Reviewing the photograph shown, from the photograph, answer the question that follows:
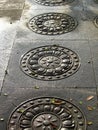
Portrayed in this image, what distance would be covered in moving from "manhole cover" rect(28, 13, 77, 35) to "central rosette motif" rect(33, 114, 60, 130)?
2.53 m

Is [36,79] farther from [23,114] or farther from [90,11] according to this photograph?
[90,11]

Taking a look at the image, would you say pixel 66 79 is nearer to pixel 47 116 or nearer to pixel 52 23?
pixel 47 116

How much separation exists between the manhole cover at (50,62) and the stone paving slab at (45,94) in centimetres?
37

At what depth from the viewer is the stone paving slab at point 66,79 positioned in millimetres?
4547

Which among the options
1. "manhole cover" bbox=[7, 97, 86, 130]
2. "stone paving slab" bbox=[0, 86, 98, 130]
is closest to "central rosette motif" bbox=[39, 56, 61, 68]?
"stone paving slab" bbox=[0, 86, 98, 130]

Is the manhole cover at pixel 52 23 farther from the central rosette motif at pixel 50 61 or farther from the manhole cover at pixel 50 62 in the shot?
the central rosette motif at pixel 50 61

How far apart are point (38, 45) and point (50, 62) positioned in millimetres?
686

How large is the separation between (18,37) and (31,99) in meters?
2.06

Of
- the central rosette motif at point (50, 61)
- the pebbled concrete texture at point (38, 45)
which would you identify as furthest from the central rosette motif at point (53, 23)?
the central rosette motif at point (50, 61)

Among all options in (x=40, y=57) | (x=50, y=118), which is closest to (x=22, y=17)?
(x=40, y=57)

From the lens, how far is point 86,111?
3979mm

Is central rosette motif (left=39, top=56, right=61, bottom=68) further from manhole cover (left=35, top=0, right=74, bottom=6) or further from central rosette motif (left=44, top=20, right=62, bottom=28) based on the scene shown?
manhole cover (left=35, top=0, right=74, bottom=6)

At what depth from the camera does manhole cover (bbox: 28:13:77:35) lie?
19.8 feet

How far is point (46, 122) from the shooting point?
3.80 meters
